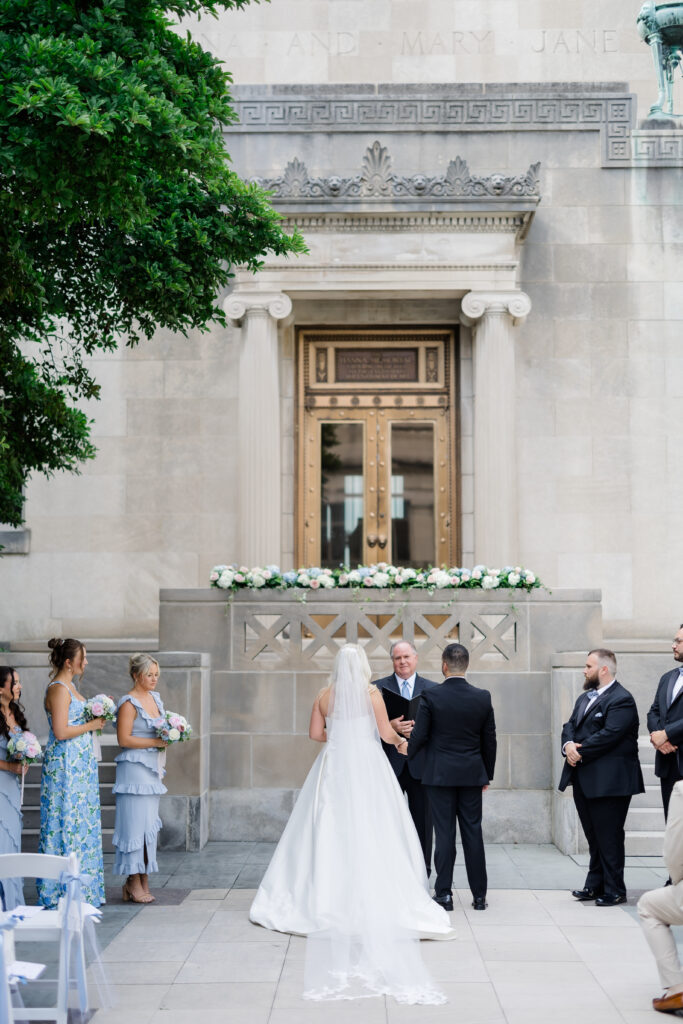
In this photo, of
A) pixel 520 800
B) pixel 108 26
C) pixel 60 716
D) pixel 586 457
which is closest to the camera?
pixel 108 26

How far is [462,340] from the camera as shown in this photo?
17.1 meters

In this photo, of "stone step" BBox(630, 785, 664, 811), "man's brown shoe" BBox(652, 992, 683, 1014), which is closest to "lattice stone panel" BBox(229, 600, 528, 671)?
"stone step" BBox(630, 785, 664, 811)

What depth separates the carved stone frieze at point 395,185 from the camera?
1566 centimetres

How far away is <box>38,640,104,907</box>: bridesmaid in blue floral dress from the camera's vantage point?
9188 mm

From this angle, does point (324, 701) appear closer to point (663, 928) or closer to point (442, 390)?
point (663, 928)

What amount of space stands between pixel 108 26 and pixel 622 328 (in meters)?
10.6

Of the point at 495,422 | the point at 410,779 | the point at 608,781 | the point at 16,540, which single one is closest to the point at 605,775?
the point at 608,781

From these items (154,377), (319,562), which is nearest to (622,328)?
(319,562)

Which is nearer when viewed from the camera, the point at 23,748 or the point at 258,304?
the point at 23,748

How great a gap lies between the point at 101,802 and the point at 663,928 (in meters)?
7.12

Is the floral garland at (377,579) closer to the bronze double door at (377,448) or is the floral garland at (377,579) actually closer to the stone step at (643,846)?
the stone step at (643,846)

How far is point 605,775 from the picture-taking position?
951cm

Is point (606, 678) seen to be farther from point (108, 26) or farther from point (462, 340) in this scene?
point (462, 340)

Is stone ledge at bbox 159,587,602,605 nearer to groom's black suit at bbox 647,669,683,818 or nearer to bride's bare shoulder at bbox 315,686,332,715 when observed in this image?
groom's black suit at bbox 647,669,683,818
